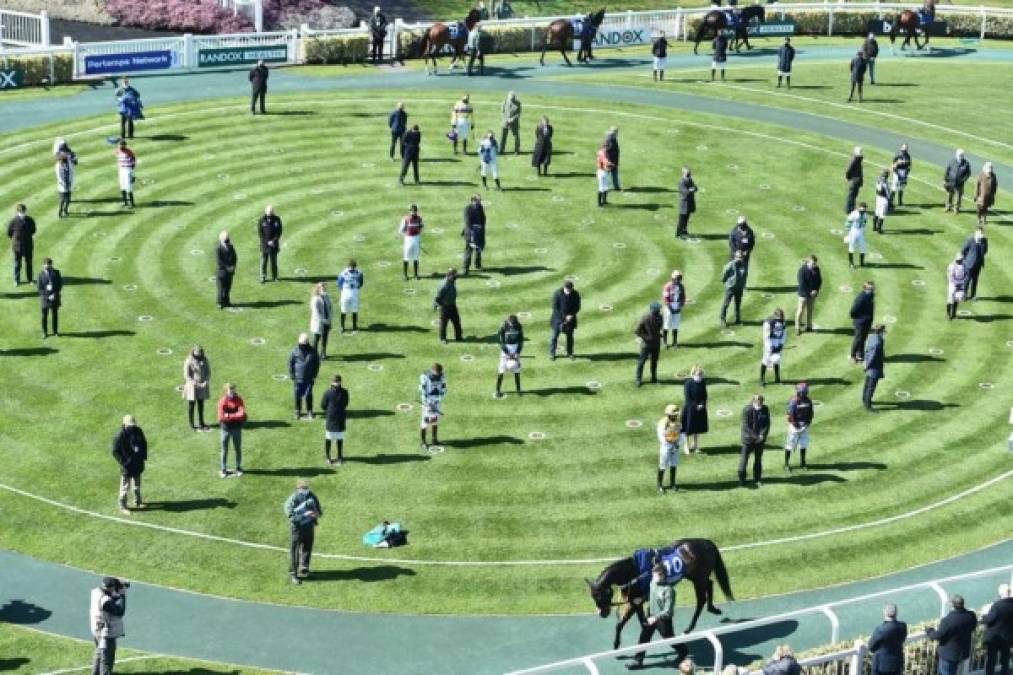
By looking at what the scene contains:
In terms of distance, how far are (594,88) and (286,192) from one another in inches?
659

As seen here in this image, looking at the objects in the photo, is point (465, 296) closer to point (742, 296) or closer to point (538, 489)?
point (742, 296)

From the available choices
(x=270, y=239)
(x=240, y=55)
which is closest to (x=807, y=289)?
(x=270, y=239)

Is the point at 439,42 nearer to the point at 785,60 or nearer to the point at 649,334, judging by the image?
the point at 785,60

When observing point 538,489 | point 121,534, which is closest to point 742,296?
point 538,489

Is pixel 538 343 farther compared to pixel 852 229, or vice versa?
pixel 852 229

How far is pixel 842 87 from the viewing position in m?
61.4

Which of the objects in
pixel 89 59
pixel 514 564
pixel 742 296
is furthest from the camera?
pixel 89 59

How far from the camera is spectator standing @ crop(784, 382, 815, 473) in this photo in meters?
31.1

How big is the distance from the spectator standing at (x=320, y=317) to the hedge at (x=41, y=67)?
84.0ft

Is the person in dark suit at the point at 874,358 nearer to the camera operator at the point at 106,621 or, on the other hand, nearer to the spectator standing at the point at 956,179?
the spectator standing at the point at 956,179

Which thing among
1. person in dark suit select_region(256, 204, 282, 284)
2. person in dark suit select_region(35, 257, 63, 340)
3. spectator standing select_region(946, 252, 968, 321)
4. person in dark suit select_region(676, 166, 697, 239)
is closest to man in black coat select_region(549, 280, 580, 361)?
person in dark suit select_region(256, 204, 282, 284)

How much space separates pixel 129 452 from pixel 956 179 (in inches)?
1076

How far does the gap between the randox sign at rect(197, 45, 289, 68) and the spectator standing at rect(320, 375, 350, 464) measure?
32.2 metres

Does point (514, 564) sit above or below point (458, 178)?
below
